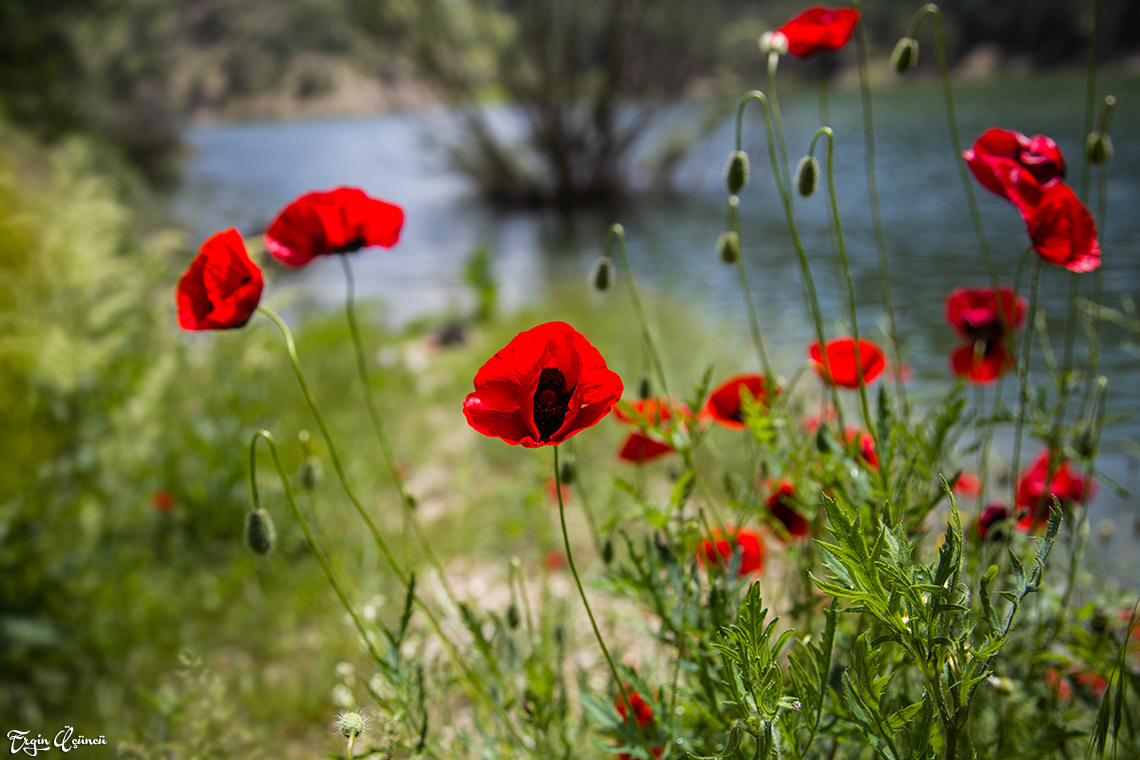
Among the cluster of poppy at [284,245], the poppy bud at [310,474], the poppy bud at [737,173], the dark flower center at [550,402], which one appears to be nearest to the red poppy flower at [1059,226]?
the poppy bud at [737,173]

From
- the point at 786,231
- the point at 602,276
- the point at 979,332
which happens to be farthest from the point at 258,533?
the point at 786,231

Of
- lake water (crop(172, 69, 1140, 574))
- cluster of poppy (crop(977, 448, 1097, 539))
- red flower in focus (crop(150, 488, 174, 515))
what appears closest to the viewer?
cluster of poppy (crop(977, 448, 1097, 539))

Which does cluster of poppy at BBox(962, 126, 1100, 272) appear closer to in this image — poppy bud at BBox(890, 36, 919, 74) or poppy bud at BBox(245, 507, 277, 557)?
poppy bud at BBox(890, 36, 919, 74)

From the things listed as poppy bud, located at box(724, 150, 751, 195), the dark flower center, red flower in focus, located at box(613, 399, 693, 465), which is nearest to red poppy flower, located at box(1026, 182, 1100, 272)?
poppy bud, located at box(724, 150, 751, 195)

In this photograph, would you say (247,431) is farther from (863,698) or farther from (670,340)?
(863,698)

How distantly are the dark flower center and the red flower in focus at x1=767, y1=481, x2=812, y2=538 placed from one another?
403 millimetres

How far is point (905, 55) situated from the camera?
99cm

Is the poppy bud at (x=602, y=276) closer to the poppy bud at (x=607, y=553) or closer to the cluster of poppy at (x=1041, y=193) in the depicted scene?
the poppy bud at (x=607, y=553)

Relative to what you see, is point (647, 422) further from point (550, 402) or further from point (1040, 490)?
point (1040, 490)

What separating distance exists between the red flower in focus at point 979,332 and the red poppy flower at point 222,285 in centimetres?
93

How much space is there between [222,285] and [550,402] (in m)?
0.41

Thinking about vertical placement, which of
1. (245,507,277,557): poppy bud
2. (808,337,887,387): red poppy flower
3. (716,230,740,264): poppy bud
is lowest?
(245,507,277,557): poppy bud

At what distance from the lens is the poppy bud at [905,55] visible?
97 centimetres

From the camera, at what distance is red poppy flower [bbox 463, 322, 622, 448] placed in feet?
2.15
